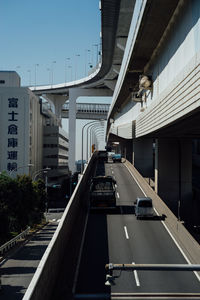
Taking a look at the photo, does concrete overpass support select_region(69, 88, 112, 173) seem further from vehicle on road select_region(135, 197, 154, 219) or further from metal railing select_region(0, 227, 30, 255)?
vehicle on road select_region(135, 197, 154, 219)

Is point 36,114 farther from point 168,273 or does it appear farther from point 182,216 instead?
point 168,273

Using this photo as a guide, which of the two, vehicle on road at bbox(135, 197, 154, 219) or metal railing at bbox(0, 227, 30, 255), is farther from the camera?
metal railing at bbox(0, 227, 30, 255)

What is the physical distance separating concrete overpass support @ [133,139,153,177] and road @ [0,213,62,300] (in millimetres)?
22606

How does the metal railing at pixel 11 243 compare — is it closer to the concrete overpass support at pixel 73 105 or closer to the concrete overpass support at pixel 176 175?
the concrete overpass support at pixel 176 175

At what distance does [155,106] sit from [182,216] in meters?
18.3

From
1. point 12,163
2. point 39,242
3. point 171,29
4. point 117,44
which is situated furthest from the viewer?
point 12,163

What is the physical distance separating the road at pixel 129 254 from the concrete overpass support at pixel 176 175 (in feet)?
18.9

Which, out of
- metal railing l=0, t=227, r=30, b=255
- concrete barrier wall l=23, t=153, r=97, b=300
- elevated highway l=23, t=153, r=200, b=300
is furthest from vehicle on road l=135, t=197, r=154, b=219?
metal railing l=0, t=227, r=30, b=255

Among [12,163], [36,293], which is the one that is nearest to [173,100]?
[36,293]

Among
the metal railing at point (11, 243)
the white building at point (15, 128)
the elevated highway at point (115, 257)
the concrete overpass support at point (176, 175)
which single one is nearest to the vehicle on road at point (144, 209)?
the elevated highway at point (115, 257)

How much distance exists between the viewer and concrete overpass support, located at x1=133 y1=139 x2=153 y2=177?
57094 millimetres

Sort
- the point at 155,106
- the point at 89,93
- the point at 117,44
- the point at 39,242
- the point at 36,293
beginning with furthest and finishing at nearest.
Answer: the point at 89,93
the point at 117,44
the point at 39,242
the point at 155,106
the point at 36,293

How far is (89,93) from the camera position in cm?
8950

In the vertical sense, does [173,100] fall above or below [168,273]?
above
